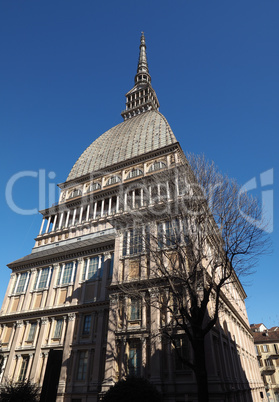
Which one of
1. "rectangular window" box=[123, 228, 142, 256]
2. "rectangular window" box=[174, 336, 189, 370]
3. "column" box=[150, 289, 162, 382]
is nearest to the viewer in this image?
"column" box=[150, 289, 162, 382]

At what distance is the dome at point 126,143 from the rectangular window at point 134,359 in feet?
110

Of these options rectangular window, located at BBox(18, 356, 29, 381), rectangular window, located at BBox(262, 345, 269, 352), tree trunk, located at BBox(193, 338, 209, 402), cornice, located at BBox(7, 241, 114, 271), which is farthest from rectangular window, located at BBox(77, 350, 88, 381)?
rectangular window, located at BBox(262, 345, 269, 352)

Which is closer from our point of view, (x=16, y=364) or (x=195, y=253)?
(x=195, y=253)

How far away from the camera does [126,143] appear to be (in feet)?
185

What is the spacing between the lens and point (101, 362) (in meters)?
26.0

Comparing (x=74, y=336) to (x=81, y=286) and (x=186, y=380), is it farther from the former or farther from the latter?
(x=186, y=380)

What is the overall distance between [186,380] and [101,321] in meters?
11.2

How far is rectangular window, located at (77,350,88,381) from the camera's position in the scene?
86.1 feet

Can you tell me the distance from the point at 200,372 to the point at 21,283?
30168mm

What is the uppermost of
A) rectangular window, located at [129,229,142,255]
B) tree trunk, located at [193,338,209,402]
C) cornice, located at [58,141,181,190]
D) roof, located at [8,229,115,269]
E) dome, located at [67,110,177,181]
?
dome, located at [67,110,177,181]

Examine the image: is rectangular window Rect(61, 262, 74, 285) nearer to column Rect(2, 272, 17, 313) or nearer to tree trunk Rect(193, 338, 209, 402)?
column Rect(2, 272, 17, 313)

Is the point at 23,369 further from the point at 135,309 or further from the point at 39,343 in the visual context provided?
the point at 135,309

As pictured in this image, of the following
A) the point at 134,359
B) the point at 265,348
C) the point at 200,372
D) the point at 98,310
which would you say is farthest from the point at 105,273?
the point at 265,348

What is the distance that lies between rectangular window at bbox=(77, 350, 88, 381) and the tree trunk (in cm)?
1654
